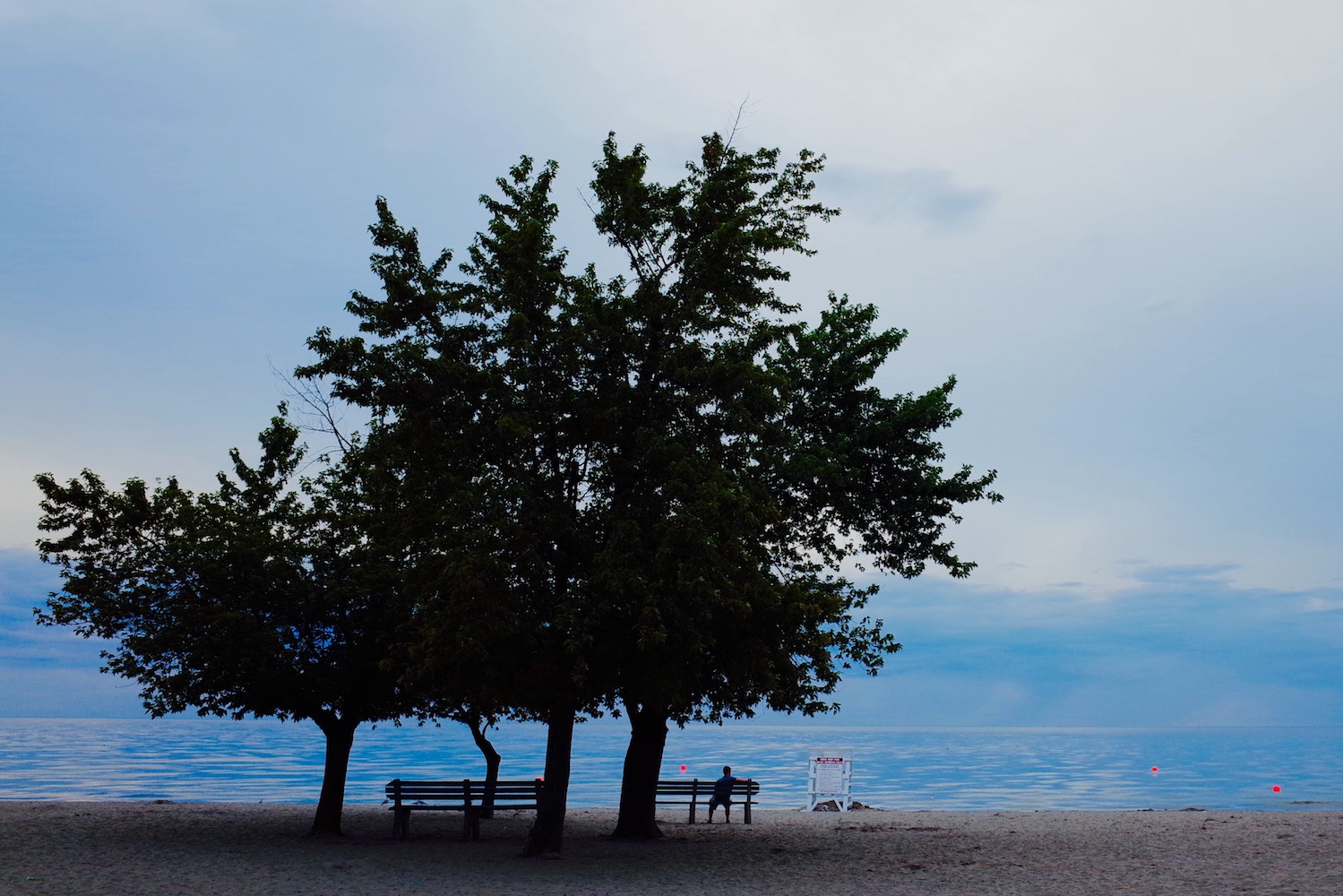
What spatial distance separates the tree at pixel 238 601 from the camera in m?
21.3

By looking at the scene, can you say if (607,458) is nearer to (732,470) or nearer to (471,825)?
(732,470)

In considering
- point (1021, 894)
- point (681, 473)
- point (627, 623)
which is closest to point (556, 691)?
point (627, 623)

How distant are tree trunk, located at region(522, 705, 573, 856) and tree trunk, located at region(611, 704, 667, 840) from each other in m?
3.75

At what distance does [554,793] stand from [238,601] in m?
7.85

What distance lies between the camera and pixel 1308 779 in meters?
68.7

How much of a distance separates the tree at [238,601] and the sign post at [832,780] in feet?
50.4

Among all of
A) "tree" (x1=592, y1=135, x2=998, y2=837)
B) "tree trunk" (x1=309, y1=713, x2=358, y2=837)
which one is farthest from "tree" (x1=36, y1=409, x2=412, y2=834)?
"tree" (x1=592, y1=135, x2=998, y2=837)

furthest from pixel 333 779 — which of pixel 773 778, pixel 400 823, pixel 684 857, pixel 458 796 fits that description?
pixel 773 778

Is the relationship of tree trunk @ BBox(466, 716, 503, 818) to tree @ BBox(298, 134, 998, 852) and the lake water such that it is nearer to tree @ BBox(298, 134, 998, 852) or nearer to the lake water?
tree @ BBox(298, 134, 998, 852)

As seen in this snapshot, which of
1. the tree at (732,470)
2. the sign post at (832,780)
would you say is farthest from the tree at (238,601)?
the sign post at (832,780)

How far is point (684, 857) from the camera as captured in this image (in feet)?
65.6

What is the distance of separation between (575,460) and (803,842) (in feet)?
32.6

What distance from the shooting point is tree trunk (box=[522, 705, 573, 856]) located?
1902 cm

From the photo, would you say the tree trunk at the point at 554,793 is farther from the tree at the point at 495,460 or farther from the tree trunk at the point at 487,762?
the tree trunk at the point at 487,762
